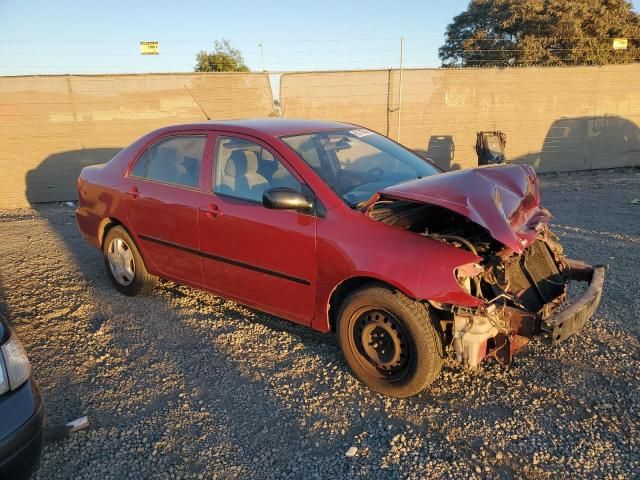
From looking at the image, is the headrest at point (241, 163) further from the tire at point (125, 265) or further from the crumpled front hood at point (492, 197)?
the tire at point (125, 265)

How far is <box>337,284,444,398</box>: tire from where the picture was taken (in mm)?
2984

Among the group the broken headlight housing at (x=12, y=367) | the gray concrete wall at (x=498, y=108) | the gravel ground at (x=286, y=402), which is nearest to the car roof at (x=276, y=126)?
the gravel ground at (x=286, y=402)

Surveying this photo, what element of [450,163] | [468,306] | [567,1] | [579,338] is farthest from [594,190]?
[567,1]

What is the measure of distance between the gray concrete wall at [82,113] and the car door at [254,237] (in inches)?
257

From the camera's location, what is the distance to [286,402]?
10.5 feet

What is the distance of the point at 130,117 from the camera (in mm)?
10242

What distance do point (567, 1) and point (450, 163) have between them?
1720cm

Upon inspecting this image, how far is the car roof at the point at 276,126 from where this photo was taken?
12.8ft

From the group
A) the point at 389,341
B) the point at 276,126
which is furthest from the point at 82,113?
the point at 389,341

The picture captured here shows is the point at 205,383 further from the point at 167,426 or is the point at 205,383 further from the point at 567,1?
the point at 567,1

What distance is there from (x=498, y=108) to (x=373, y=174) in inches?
351

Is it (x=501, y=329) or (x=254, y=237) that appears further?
(x=254, y=237)

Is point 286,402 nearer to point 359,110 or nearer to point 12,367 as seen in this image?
point 12,367

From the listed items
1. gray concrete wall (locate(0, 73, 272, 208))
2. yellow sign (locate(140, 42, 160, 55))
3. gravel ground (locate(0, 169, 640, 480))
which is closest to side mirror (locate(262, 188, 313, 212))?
gravel ground (locate(0, 169, 640, 480))
